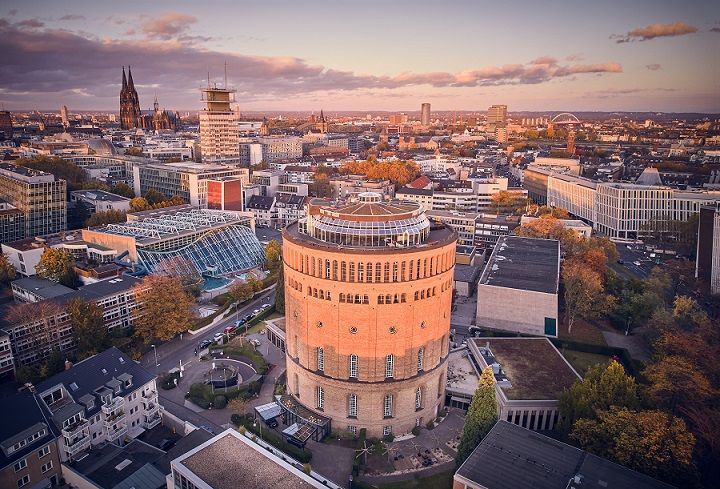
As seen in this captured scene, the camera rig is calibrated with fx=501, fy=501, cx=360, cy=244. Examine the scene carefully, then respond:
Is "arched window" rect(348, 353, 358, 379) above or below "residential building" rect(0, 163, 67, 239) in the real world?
below

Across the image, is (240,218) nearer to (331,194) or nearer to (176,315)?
(176,315)

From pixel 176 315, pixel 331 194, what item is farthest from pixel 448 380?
pixel 331 194

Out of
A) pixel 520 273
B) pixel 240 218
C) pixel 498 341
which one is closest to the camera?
pixel 498 341

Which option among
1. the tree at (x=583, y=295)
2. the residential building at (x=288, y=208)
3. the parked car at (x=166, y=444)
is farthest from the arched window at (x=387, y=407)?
the residential building at (x=288, y=208)

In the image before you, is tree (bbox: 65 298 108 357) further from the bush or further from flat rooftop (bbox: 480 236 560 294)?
flat rooftop (bbox: 480 236 560 294)

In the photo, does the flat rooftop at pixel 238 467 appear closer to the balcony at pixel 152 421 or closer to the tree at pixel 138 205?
the balcony at pixel 152 421

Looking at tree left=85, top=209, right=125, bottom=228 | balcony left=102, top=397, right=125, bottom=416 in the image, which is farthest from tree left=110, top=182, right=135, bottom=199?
balcony left=102, top=397, right=125, bottom=416

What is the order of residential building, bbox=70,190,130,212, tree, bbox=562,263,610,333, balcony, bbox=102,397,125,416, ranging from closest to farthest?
1. balcony, bbox=102,397,125,416
2. tree, bbox=562,263,610,333
3. residential building, bbox=70,190,130,212
